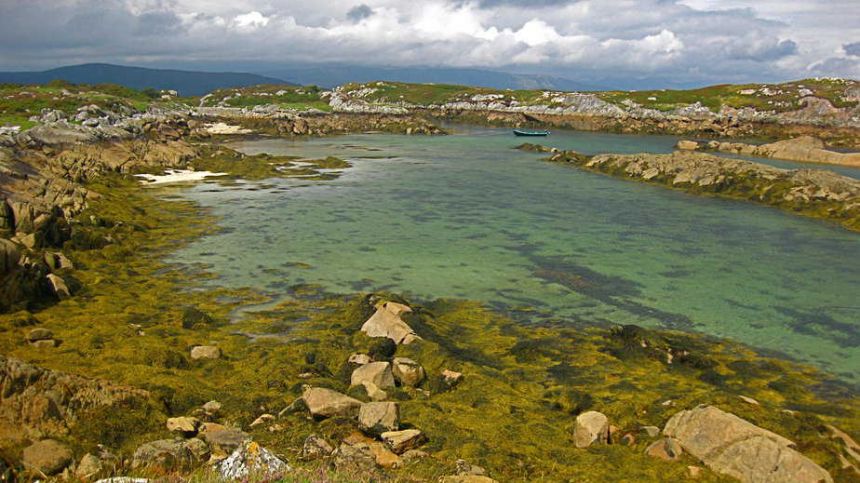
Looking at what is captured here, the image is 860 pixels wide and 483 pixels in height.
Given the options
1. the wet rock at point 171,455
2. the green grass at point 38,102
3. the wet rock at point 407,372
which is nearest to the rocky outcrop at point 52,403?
the wet rock at point 171,455

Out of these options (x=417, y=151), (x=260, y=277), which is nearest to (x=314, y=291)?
(x=260, y=277)

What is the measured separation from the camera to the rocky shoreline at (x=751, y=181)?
43.4 metres

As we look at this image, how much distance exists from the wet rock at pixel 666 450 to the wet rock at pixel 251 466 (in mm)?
7887

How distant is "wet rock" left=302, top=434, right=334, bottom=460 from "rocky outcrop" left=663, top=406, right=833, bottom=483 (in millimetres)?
7401

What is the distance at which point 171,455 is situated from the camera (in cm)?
990

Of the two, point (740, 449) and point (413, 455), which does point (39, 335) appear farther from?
point (740, 449)

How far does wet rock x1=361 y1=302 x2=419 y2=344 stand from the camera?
18531mm

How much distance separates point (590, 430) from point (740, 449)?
2.94 meters

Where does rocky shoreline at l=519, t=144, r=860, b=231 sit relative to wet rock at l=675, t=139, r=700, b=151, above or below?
below

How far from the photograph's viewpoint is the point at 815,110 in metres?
118

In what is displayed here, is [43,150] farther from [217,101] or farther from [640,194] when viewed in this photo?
[217,101]

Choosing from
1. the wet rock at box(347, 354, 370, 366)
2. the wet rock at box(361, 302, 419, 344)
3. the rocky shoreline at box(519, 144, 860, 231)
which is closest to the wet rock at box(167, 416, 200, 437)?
the wet rock at box(347, 354, 370, 366)

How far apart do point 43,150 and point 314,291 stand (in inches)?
1477

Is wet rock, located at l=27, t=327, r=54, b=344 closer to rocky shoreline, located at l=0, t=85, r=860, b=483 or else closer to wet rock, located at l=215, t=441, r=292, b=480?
rocky shoreline, located at l=0, t=85, r=860, b=483
